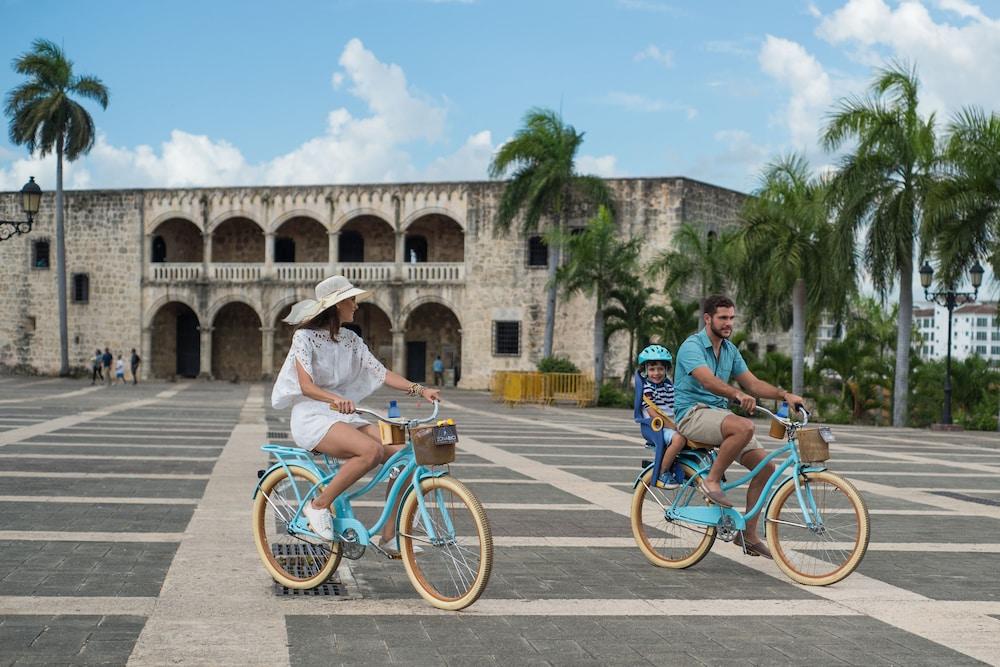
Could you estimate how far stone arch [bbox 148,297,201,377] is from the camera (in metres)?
46.3

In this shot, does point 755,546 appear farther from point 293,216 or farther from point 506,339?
point 293,216

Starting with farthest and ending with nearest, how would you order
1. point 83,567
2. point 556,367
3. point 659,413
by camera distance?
1. point 556,367
2. point 659,413
3. point 83,567

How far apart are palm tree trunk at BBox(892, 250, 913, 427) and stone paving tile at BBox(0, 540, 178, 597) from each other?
2029 cm

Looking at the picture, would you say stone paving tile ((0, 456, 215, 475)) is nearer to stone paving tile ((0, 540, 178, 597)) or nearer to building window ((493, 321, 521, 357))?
stone paving tile ((0, 540, 178, 597))

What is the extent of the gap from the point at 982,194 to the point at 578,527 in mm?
16909

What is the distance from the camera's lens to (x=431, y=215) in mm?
44281

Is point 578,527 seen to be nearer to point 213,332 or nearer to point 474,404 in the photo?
point 474,404

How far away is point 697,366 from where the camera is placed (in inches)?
264

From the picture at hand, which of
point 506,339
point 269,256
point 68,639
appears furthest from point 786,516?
point 269,256

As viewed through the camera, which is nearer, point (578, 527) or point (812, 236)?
point (578, 527)

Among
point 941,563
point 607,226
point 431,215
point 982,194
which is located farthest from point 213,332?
point 941,563

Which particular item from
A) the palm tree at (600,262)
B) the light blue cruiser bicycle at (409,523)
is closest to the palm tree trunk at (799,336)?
the palm tree at (600,262)

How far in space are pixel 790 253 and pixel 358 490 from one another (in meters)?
21.9

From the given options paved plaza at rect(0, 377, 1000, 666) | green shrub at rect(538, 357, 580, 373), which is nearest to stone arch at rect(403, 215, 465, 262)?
green shrub at rect(538, 357, 580, 373)
